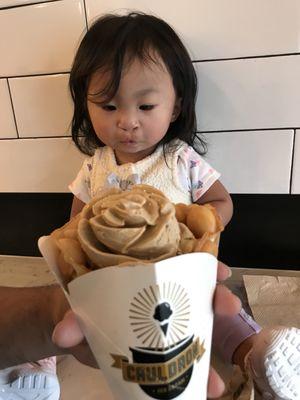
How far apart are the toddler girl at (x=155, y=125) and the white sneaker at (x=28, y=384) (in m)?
0.28

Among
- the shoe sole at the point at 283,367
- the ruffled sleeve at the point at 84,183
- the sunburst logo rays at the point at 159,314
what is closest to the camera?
the sunburst logo rays at the point at 159,314

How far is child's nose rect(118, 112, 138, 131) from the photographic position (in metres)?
0.62

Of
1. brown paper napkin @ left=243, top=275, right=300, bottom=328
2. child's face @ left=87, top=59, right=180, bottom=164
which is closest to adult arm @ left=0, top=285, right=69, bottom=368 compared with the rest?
child's face @ left=87, top=59, right=180, bottom=164

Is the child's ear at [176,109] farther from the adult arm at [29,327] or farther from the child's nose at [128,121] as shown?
the adult arm at [29,327]

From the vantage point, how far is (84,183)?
2.52ft

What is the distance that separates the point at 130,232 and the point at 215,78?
476 millimetres

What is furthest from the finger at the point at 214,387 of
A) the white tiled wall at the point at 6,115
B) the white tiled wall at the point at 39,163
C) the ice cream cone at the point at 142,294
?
the white tiled wall at the point at 6,115

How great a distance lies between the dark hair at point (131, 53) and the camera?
0.61m

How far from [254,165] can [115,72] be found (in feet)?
1.06

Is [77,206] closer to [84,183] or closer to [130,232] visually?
[84,183]

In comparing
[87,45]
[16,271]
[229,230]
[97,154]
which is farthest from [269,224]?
[16,271]

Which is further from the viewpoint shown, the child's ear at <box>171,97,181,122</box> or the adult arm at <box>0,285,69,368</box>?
the child's ear at <box>171,97,181,122</box>

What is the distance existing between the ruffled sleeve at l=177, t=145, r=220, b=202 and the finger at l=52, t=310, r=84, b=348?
0.37m

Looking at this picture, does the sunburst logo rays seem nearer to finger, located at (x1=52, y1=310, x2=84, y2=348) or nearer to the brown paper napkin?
finger, located at (x1=52, y1=310, x2=84, y2=348)
